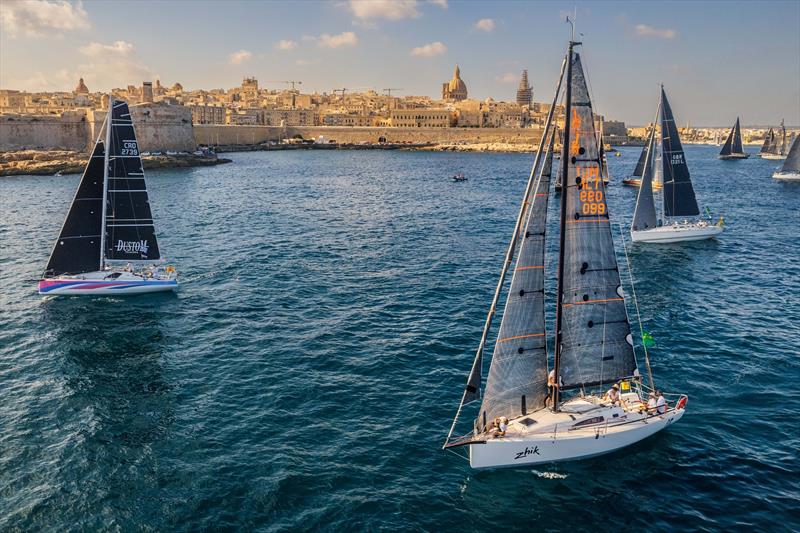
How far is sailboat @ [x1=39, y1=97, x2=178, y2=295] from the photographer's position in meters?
33.2

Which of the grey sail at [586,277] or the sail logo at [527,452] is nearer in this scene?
the grey sail at [586,277]

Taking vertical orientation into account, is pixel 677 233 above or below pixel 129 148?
below

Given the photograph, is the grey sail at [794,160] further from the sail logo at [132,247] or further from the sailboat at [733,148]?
the sail logo at [132,247]

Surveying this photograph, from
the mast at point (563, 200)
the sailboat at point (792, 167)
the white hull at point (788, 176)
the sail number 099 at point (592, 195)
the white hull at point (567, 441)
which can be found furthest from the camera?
the sailboat at point (792, 167)

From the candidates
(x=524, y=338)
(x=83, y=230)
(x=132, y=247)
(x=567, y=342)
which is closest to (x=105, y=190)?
(x=83, y=230)

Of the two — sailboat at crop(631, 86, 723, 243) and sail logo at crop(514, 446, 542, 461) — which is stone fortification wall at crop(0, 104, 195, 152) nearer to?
sailboat at crop(631, 86, 723, 243)

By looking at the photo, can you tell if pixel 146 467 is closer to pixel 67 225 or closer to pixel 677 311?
pixel 67 225

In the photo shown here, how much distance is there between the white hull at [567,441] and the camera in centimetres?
1711

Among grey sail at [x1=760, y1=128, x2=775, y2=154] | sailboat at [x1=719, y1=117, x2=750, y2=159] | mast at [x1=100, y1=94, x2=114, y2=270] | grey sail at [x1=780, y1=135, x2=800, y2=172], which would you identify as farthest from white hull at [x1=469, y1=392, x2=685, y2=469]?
grey sail at [x1=760, y1=128, x2=775, y2=154]

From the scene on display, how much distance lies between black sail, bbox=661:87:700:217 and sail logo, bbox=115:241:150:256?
4097 cm

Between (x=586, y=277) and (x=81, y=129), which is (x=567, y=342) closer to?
(x=586, y=277)

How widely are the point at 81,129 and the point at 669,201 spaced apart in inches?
4593

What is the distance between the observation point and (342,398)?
872 inches

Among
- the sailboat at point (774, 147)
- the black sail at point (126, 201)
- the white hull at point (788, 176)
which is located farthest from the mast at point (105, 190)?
the sailboat at point (774, 147)
